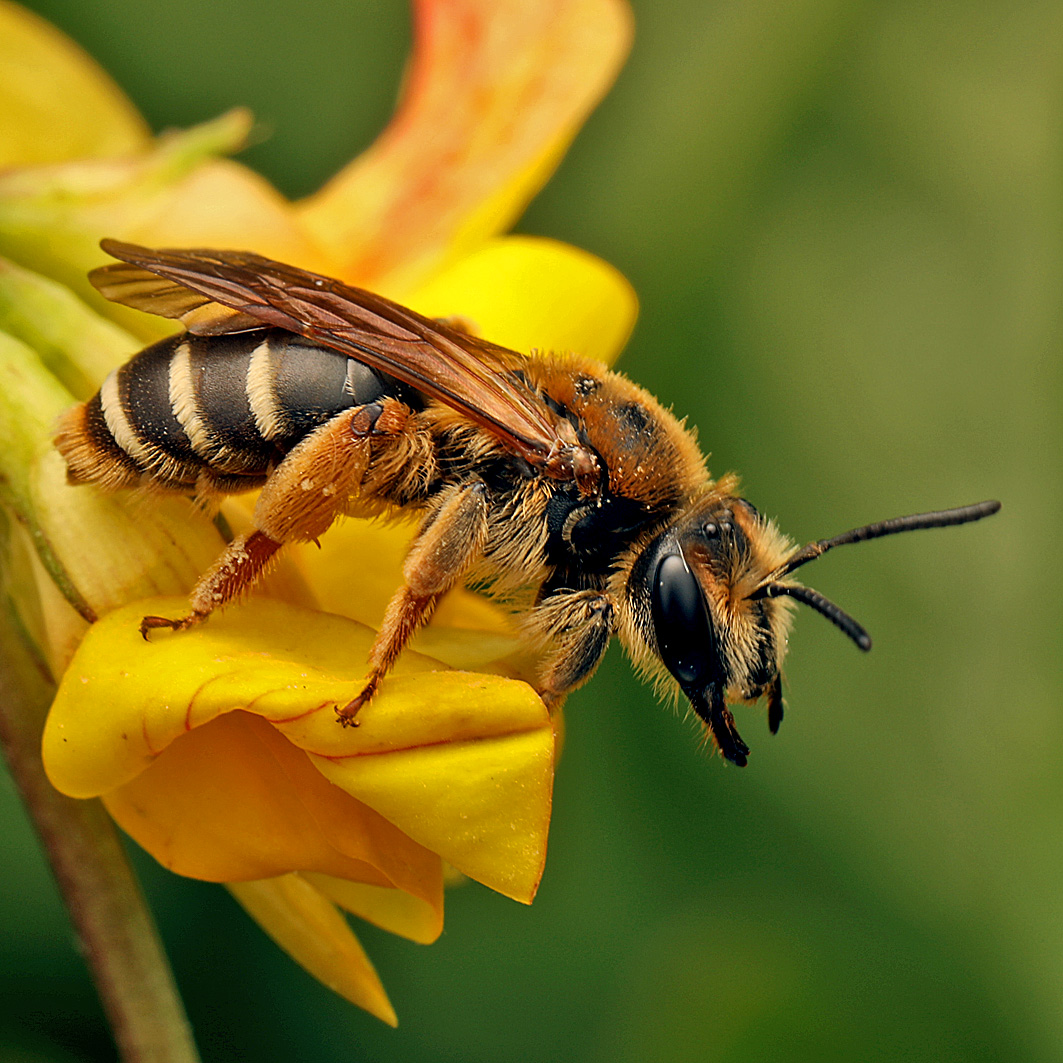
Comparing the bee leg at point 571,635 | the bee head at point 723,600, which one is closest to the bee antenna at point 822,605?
the bee head at point 723,600

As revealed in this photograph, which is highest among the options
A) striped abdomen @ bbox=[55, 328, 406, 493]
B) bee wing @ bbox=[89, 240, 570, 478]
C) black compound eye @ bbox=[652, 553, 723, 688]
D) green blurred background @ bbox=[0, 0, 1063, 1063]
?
bee wing @ bbox=[89, 240, 570, 478]

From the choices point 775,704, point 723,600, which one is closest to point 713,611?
point 723,600

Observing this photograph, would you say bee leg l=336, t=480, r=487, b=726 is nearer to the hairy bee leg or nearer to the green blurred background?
the hairy bee leg

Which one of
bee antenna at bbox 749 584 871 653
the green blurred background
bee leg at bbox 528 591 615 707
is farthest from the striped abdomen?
the green blurred background

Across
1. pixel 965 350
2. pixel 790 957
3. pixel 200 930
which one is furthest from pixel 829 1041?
pixel 965 350

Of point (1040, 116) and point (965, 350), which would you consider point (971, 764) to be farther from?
point (1040, 116)

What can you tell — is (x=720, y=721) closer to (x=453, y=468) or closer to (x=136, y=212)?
(x=453, y=468)

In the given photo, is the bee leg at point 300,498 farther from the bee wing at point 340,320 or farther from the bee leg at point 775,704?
the bee leg at point 775,704
